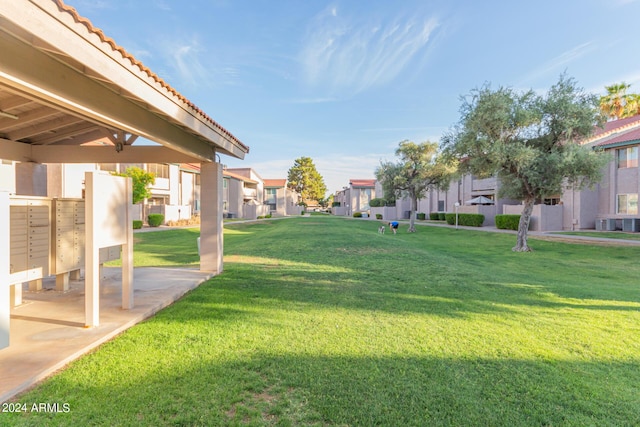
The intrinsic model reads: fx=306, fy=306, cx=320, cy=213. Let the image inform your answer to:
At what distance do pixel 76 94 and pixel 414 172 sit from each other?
25622 mm

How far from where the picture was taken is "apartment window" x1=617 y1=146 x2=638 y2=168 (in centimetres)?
2131

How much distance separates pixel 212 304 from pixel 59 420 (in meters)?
3.04

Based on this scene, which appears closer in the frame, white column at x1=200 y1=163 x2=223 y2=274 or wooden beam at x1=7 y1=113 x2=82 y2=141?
wooden beam at x1=7 y1=113 x2=82 y2=141

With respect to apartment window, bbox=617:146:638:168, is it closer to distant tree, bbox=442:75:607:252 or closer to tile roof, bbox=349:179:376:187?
distant tree, bbox=442:75:607:252

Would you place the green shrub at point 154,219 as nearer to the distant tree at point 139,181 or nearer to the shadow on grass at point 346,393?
the distant tree at point 139,181

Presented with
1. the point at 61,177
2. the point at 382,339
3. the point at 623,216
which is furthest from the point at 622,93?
the point at 61,177

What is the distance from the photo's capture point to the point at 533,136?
15.0m

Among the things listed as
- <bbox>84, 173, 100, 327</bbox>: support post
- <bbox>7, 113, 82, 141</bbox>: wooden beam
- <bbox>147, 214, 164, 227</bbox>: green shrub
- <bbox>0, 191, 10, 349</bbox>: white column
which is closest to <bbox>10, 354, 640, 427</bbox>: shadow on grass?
<bbox>0, 191, 10, 349</bbox>: white column

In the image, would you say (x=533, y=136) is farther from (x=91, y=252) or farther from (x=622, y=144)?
(x=91, y=252)

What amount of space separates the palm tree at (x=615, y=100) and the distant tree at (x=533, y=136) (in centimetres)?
2383

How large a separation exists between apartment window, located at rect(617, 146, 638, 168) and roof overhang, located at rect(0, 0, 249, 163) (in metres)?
27.8

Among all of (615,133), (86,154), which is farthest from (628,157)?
(86,154)

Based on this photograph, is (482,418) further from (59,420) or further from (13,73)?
(13,73)

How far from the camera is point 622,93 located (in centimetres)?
3070
